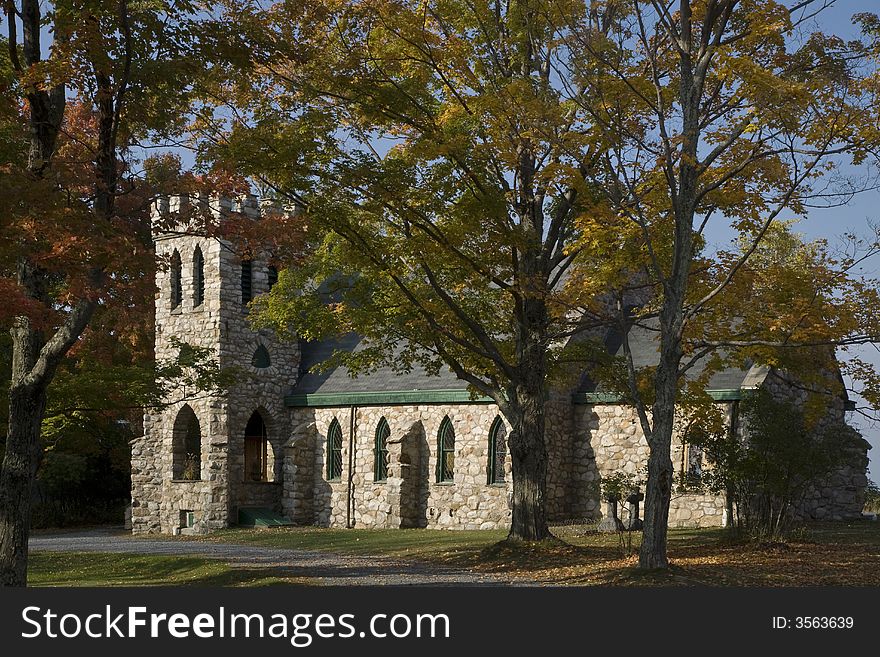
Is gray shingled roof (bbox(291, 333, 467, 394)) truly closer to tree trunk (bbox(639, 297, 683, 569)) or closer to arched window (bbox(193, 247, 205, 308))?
arched window (bbox(193, 247, 205, 308))

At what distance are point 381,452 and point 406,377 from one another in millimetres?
2276

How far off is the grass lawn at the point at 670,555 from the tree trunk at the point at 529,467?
22.6 inches

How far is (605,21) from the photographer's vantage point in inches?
728

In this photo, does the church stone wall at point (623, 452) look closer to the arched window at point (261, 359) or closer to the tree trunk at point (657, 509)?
the tree trunk at point (657, 509)

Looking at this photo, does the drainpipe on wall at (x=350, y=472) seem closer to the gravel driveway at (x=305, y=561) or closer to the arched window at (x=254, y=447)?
the arched window at (x=254, y=447)

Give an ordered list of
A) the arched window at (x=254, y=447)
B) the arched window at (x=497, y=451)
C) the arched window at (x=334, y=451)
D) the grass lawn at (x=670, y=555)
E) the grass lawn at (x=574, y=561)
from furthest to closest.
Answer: the arched window at (x=254, y=447), the arched window at (x=334, y=451), the arched window at (x=497, y=451), the grass lawn at (x=574, y=561), the grass lawn at (x=670, y=555)

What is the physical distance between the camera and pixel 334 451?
32188mm

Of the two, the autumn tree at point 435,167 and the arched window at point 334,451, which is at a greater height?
the autumn tree at point 435,167

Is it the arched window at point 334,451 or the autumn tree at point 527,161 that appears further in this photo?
the arched window at point 334,451

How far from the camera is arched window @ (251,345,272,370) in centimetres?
3219

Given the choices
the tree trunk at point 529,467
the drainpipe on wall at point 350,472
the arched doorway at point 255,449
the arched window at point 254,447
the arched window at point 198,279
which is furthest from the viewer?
the arched window at point 254,447

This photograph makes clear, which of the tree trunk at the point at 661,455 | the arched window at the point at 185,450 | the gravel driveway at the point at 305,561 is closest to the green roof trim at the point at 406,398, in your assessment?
the arched window at the point at 185,450

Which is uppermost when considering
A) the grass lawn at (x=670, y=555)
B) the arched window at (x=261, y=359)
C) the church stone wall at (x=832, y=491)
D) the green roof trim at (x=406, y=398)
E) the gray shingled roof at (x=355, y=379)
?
the arched window at (x=261, y=359)

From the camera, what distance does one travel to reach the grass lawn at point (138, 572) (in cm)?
1770
